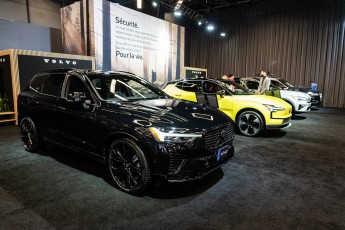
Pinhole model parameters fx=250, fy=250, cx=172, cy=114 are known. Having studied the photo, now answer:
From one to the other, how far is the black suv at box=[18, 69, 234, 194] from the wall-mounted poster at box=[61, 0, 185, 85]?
4304 mm

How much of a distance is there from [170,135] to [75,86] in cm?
189

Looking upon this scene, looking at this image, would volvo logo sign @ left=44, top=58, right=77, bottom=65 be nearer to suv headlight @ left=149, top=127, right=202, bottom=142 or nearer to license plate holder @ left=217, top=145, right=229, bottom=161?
suv headlight @ left=149, top=127, right=202, bottom=142

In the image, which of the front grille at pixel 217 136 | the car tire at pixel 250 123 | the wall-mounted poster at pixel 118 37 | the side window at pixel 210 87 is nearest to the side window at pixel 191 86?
the side window at pixel 210 87

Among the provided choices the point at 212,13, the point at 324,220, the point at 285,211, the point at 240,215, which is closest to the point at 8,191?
the point at 240,215

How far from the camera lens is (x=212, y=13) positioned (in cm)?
1689

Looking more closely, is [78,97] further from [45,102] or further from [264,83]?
[264,83]

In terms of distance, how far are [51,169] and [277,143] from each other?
4.54m

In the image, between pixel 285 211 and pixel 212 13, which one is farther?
pixel 212 13

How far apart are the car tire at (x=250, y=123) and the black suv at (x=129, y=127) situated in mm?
2767

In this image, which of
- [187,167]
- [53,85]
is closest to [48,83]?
[53,85]

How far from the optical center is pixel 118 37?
28.7ft

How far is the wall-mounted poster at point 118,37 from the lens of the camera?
322 inches

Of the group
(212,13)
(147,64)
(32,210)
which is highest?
(212,13)

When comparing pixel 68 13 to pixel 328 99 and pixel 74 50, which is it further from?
pixel 328 99
